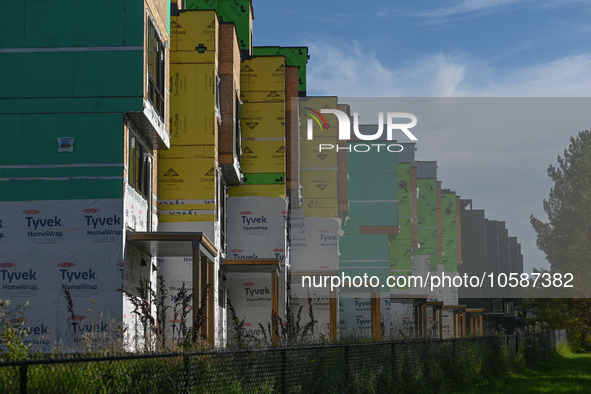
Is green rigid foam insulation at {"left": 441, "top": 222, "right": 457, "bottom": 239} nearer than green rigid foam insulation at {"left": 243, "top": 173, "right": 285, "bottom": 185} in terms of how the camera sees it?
No

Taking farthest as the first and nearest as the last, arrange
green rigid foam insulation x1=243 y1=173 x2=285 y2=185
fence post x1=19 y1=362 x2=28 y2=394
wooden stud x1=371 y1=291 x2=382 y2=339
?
wooden stud x1=371 y1=291 x2=382 y2=339
green rigid foam insulation x1=243 y1=173 x2=285 y2=185
fence post x1=19 y1=362 x2=28 y2=394

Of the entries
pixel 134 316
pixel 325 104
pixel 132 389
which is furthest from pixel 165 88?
pixel 325 104

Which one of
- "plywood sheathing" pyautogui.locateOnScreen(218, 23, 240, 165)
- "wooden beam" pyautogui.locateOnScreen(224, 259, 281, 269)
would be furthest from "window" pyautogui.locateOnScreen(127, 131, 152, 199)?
"wooden beam" pyautogui.locateOnScreen(224, 259, 281, 269)

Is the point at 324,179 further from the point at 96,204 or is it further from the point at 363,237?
the point at 96,204

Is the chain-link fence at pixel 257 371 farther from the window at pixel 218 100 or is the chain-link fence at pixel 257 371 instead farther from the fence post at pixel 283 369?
the window at pixel 218 100

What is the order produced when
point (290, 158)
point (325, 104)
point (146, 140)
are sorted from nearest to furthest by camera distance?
point (146, 140)
point (290, 158)
point (325, 104)

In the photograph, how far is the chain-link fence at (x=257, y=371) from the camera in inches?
287

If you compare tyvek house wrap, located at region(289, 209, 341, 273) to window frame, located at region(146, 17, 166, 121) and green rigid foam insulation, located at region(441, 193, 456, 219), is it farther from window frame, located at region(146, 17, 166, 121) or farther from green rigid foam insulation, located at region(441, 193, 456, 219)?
green rigid foam insulation, located at region(441, 193, 456, 219)

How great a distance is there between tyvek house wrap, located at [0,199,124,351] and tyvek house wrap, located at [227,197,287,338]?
11.1 m

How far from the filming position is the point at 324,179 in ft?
118

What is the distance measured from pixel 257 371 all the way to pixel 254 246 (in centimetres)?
1778

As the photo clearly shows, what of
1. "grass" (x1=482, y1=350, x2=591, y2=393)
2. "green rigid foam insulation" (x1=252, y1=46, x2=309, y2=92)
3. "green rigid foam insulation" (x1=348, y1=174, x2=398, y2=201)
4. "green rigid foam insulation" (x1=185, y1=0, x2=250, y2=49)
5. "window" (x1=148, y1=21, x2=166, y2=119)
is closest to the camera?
"grass" (x1=482, y1=350, x2=591, y2=393)

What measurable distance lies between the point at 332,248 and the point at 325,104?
6.90 meters

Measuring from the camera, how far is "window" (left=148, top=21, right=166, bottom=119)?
58.4ft
